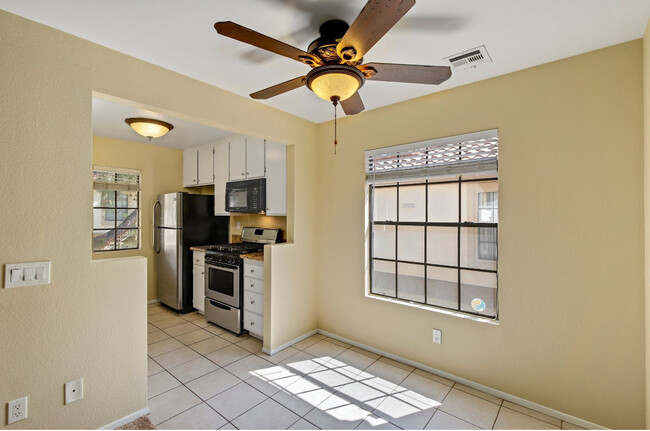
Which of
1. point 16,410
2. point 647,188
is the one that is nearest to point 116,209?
point 16,410

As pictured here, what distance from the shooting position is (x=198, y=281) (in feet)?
13.9

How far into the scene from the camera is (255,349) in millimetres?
3176

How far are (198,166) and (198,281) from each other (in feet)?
5.91

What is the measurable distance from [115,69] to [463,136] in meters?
2.65

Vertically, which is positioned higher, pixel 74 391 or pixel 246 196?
pixel 246 196

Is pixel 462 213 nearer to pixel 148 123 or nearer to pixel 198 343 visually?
pixel 198 343

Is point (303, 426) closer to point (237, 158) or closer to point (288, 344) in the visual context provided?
point (288, 344)

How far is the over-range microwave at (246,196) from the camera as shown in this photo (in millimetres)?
3715

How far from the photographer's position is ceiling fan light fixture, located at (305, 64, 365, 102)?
5.10 ft

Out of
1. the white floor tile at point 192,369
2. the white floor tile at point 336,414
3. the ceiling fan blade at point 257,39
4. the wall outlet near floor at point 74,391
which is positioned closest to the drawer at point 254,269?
the white floor tile at point 192,369

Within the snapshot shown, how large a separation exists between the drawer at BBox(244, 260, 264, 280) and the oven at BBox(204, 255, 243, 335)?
0.30ft

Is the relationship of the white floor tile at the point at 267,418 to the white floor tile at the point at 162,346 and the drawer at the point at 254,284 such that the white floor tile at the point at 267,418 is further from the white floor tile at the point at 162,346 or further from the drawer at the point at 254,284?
the white floor tile at the point at 162,346

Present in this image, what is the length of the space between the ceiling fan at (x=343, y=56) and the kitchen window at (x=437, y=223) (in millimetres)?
1030

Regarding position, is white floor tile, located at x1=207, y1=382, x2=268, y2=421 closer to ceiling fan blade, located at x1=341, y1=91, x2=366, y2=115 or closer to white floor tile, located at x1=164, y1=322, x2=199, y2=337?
white floor tile, located at x1=164, y1=322, x2=199, y2=337
